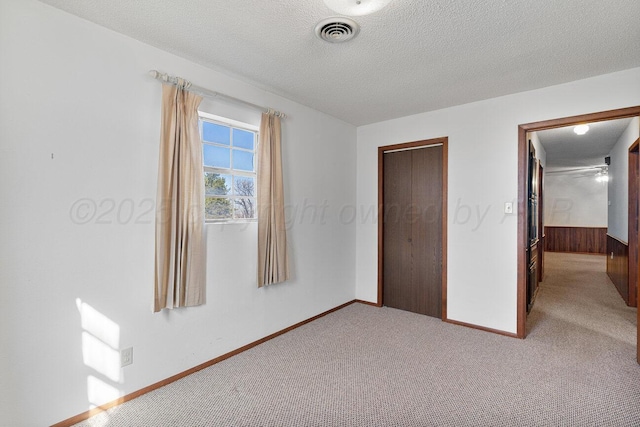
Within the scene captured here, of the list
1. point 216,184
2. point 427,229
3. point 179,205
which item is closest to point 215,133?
point 216,184

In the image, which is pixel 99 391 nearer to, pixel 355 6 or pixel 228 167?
pixel 228 167

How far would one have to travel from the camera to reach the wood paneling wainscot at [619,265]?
4.29 metres

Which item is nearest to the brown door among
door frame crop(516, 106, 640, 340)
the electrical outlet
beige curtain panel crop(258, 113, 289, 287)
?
door frame crop(516, 106, 640, 340)

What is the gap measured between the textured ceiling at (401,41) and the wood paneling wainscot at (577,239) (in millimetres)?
8824

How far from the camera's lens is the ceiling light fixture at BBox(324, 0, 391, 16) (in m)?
1.72

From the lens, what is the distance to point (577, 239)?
945cm

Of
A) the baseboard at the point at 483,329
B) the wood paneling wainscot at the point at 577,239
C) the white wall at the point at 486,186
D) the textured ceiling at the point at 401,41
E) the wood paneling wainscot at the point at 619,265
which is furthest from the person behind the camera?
the wood paneling wainscot at the point at 577,239

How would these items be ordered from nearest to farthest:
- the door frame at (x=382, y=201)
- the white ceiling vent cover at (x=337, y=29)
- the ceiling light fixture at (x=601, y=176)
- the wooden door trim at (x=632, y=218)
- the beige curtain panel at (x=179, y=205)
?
1. the white ceiling vent cover at (x=337, y=29)
2. the beige curtain panel at (x=179, y=205)
3. the door frame at (x=382, y=201)
4. the wooden door trim at (x=632, y=218)
5. the ceiling light fixture at (x=601, y=176)

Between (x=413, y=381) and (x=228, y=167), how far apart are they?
2.35 m

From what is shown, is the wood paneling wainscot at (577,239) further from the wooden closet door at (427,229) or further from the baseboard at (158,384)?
the baseboard at (158,384)

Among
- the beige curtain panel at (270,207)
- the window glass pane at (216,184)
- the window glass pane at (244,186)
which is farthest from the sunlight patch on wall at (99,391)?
the window glass pane at (244,186)

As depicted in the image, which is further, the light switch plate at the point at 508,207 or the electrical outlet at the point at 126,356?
the light switch plate at the point at 508,207

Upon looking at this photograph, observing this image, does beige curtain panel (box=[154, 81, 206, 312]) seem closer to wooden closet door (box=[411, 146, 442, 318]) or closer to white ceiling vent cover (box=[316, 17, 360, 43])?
white ceiling vent cover (box=[316, 17, 360, 43])

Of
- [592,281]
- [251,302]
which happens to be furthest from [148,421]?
[592,281]
